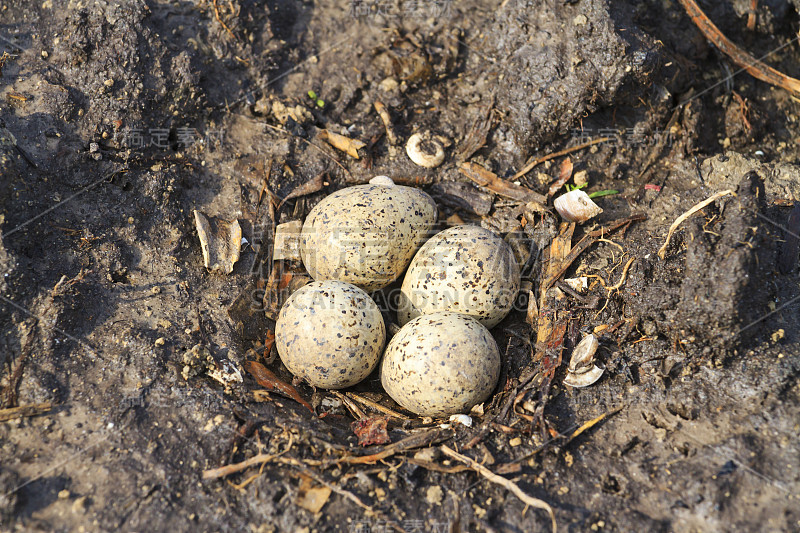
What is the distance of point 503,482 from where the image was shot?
299cm

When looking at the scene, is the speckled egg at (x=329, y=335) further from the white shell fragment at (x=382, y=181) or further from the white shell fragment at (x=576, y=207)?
the white shell fragment at (x=576, y=207)

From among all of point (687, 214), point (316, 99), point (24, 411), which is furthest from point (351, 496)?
point (316, 99)

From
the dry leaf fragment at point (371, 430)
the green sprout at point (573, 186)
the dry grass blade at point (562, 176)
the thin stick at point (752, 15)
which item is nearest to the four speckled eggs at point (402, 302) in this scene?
the dry leaf fragment at point (371, 430)

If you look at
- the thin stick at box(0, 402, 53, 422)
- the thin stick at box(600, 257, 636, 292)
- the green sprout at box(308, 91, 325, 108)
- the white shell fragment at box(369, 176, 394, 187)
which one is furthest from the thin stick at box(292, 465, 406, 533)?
the green sprout at box(308, 91, 325, 108)

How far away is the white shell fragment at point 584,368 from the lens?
3486 mm

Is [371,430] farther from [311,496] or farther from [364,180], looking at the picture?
[364,180]

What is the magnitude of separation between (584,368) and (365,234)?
1.77 meters

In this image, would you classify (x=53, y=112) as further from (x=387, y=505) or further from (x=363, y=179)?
(x=387, y=505)

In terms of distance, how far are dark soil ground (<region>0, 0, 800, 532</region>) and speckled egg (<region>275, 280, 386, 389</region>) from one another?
289 mm

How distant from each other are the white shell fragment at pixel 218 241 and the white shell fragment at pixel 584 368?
102 inches

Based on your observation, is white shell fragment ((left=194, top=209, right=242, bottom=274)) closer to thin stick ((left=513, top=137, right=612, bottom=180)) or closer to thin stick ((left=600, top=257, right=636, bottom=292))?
thin stick ((left=513, top=137, right=612, bottom=180))

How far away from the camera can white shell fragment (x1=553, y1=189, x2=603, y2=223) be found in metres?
4.19

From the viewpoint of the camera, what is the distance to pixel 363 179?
4.56m

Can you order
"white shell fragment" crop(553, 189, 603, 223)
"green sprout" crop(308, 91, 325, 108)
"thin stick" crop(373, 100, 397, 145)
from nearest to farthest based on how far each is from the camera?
"white shell fragment" crop(553, 189, 603, 223), "thin stick" crop(373, 100, 397, 145), "green sprout" crop(308, 91, 325, 108)
